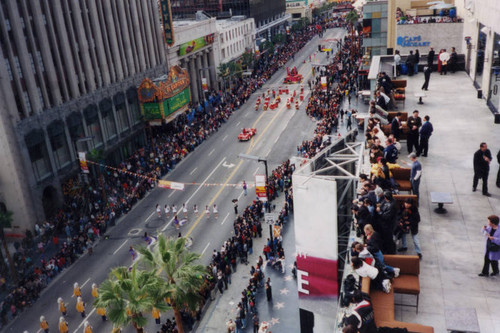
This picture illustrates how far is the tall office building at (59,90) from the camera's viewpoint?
39781mm

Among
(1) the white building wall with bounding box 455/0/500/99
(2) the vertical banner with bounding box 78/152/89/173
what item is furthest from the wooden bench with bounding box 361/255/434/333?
(2) the vertical banner with bounding box 78/152/89/173

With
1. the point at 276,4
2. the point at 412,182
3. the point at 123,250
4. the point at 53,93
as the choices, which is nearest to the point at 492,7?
the point at 412,182

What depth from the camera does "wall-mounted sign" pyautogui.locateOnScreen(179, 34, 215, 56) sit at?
71.8 meters

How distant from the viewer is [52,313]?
102ft

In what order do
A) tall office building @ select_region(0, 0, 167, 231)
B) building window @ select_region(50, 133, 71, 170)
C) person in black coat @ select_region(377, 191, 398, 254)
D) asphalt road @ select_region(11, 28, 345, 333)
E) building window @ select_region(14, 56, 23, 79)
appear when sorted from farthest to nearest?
building window @ select_region(50, 133, 71, 170) < building window @ select_region(14, 56, 23, 79) < tall office building @ select_region(0, 0, 167, 231) < asphalt road @ select_region(11, 28, 345, 333) < person in black coat @ select_region(377, 191, 398, 254)

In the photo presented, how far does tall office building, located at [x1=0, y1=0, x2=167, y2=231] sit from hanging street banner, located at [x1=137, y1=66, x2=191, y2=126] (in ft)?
5.76

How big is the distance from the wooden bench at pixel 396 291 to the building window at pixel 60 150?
128 ft

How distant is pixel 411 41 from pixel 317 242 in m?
25.8

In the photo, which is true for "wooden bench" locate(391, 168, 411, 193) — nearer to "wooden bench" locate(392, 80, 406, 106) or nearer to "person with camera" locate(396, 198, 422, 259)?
"person with camera" locate(396, 198, 422, 259)

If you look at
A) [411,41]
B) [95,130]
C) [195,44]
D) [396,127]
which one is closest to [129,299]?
[396,127]

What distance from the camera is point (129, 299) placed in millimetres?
20547

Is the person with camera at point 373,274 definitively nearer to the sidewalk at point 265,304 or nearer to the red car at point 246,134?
the sidewalk at point 265,304

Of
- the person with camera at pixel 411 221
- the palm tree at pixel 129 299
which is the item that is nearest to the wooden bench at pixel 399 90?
the person with camera at pixel 411 221

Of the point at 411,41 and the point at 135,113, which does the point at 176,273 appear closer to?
the point at 411,41
